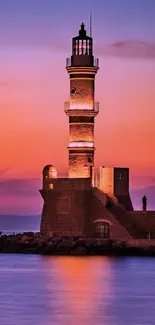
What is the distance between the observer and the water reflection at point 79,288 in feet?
160

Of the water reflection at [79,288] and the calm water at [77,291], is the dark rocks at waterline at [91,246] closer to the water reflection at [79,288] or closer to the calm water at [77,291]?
the calm water at [77,291]

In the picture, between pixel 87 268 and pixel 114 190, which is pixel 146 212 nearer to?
pixel 114 190

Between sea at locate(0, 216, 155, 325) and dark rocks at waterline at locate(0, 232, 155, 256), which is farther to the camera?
dark rocks at waterline at locate(0, 232, 155, 256)

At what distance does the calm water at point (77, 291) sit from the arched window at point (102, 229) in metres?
2.04

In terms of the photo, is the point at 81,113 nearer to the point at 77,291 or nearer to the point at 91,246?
the point at 91,246

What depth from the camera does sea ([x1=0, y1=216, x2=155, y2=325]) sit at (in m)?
48.4

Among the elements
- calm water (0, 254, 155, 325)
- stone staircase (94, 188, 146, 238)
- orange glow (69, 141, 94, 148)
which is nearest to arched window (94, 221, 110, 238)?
stone staircase (94, 188, 146, 238)

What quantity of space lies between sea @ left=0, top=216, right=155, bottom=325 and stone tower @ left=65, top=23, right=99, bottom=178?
4639 millimetres

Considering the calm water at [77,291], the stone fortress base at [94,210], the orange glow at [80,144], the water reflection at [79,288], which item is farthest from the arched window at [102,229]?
the orange glow at [80,144]

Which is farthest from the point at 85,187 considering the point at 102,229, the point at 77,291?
the point at 77,291

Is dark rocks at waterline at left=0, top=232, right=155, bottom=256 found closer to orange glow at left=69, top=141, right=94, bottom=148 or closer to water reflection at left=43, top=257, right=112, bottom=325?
water reflection at left=43, top=257, right=112, bottom=325

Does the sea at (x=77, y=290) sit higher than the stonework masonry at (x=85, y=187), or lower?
lower

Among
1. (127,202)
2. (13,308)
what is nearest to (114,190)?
(127,202)

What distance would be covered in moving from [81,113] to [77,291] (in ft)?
61.7
